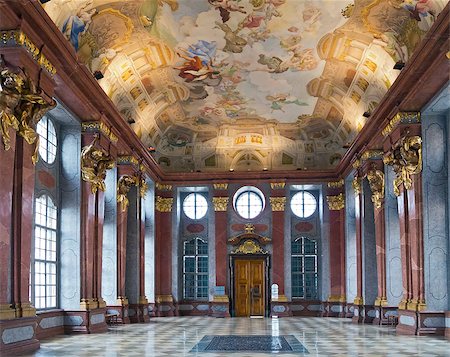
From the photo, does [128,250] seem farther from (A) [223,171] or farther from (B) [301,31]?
(B) [301,31]

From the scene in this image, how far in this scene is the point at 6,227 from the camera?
15.1 meters

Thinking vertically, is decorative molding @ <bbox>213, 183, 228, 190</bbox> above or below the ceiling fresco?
below

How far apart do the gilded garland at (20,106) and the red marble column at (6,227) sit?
0.94 ft

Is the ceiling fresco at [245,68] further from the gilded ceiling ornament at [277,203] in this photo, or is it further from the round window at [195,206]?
the gilded ceiling ornament at [277,203]

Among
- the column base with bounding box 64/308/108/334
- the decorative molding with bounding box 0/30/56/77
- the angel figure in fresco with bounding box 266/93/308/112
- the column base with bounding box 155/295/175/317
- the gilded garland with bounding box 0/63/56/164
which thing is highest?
the angel figure in fresco with bounding box 266/93/308/112

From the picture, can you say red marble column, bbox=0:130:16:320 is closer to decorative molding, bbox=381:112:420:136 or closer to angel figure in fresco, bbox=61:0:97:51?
angel figure in fresco, bbox=61:0:97:51

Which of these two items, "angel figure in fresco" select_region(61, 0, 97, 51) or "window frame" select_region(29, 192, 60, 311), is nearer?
"angel figure in fresco" select_region(61, 0, 97, 51)

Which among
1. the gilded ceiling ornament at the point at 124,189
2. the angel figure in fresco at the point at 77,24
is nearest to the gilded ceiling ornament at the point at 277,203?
the gilded ceiling ornament at the point at 124,189

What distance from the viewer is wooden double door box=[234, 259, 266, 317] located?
36.2 m

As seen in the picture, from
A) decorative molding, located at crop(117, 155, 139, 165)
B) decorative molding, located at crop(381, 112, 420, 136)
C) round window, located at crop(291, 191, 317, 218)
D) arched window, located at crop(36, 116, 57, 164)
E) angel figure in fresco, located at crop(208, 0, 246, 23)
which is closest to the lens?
angel figure in fresco, located at crop(208, 0, 246, 23)

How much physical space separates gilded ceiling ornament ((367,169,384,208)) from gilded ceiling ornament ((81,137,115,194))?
10536mm

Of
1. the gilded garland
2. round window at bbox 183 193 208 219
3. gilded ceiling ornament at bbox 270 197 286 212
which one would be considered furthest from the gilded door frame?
the gilded garland

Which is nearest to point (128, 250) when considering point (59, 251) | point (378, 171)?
point (59, 251)

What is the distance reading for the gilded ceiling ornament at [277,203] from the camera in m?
36.4
